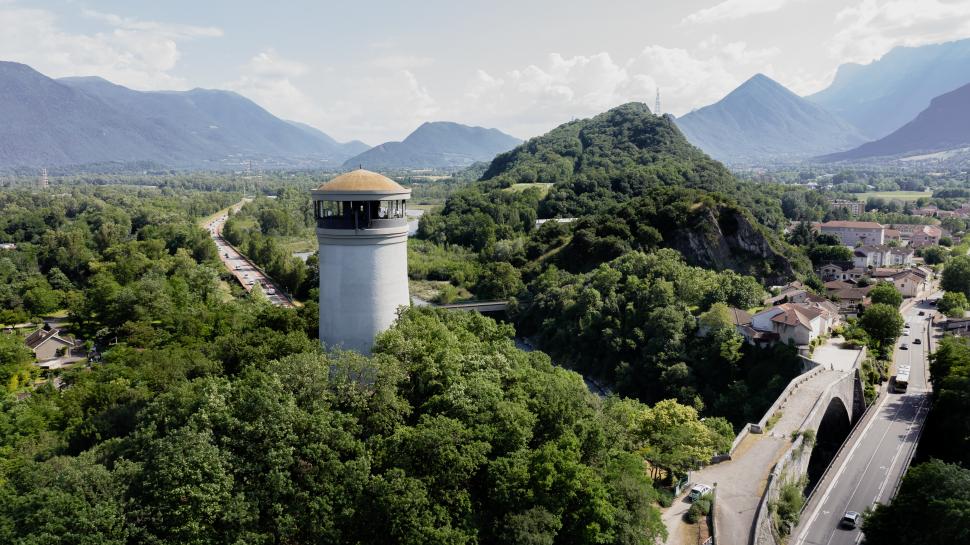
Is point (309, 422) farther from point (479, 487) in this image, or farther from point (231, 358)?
point (231, 358)

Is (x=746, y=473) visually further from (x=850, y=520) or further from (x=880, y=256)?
(x=880, y=256)

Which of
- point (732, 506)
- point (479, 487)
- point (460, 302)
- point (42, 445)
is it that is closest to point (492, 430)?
point (479, 487)

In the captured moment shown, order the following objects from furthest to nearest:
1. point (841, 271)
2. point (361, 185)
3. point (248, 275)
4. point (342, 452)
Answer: point (248, 275) < point (841, 271) < point (361, 185) < point (342, 452)

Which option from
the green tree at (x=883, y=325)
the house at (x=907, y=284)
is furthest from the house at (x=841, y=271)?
the green tree at (x=883, y=325)

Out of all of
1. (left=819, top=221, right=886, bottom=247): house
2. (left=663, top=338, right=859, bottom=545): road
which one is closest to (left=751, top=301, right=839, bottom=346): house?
(left=663, top=338, right=859, bottom=545): road

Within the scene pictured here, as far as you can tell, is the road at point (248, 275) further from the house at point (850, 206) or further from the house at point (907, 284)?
the house at point (850, 206)

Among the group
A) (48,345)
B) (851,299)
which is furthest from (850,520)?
(48,345)
